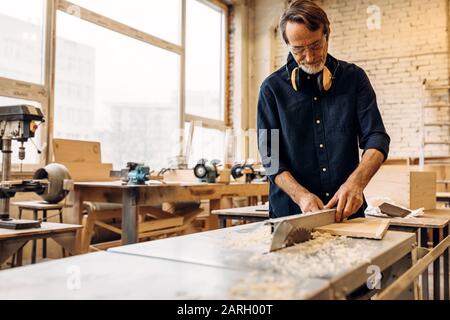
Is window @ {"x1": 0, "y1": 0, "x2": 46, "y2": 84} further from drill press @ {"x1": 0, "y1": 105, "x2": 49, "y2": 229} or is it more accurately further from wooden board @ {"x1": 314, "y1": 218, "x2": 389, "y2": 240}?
wooden board @ {"x1": 314, "y1": 218, "x2": 389, "y2": 240}

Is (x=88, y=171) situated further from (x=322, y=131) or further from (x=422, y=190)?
(x=322, y=131)

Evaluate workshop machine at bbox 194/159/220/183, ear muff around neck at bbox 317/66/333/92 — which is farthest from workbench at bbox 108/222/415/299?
workshop machine at bbox 194/159/220/183

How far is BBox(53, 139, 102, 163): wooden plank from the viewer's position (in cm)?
412

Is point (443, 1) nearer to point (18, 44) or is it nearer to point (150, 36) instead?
point (150, 36)

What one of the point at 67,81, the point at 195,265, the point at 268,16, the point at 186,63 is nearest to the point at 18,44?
the point at 67,81

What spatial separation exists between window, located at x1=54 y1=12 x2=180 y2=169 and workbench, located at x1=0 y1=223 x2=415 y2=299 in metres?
3.97

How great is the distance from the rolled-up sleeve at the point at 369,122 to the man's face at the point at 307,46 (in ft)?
0.62

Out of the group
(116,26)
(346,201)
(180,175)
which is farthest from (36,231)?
(116,26)

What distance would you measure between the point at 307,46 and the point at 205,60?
5999 mm

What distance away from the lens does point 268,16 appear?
25.7 ft

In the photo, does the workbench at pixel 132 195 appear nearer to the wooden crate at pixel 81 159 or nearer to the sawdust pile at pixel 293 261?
the wooden crate at pixel 81 159

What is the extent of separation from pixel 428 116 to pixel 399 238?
5879 millimetres

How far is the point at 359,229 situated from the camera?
1.29 m

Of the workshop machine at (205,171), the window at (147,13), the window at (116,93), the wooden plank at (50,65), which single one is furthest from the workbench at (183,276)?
the window at (147,13)
